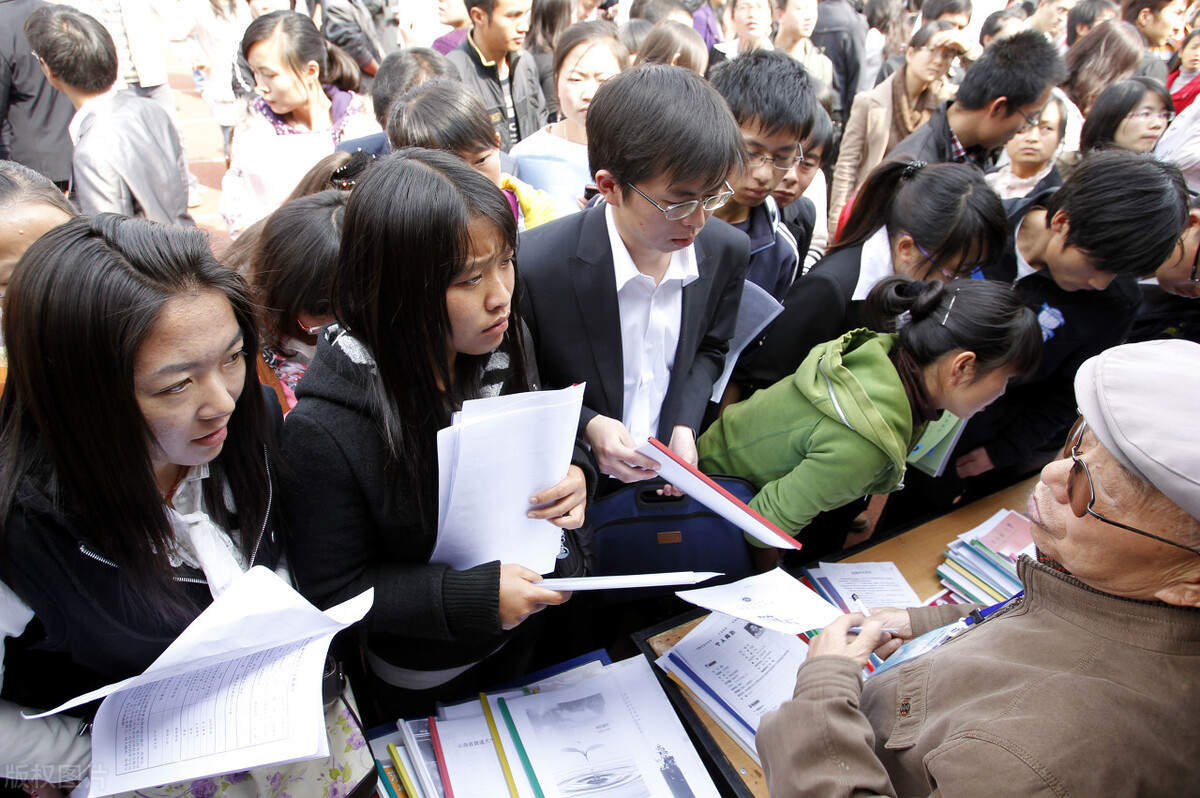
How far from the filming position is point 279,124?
3133 millimetres

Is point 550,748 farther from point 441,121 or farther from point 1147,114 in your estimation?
point 1147,114

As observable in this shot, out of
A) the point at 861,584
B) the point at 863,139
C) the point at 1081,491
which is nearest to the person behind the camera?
the point at 1081,491

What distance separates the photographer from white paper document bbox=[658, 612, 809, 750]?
1.43 metres

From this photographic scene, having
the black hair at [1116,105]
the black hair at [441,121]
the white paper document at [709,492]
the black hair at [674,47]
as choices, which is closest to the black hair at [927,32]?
the black hair at [1116,105]

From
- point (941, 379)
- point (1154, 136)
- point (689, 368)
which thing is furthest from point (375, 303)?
Result: point (1154, 136)

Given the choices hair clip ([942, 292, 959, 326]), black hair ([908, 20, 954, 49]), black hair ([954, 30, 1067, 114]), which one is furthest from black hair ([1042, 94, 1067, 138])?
hair clip ([942, 292, 959, 326])

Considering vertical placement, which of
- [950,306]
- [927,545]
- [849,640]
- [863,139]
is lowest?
[927,545]

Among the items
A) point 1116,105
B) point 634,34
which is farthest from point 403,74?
point 1116,105

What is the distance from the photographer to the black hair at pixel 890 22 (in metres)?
5.77

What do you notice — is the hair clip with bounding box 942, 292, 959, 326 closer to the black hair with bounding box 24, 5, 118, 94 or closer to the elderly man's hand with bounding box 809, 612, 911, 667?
the elderly man's hand with bounding box 809, 612, 911, 667

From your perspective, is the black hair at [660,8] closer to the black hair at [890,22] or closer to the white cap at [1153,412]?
the black hair at [890,22]

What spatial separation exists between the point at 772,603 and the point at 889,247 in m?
1.31

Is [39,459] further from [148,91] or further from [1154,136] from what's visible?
[148,91]

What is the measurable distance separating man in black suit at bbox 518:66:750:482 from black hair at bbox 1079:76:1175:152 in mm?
2394
